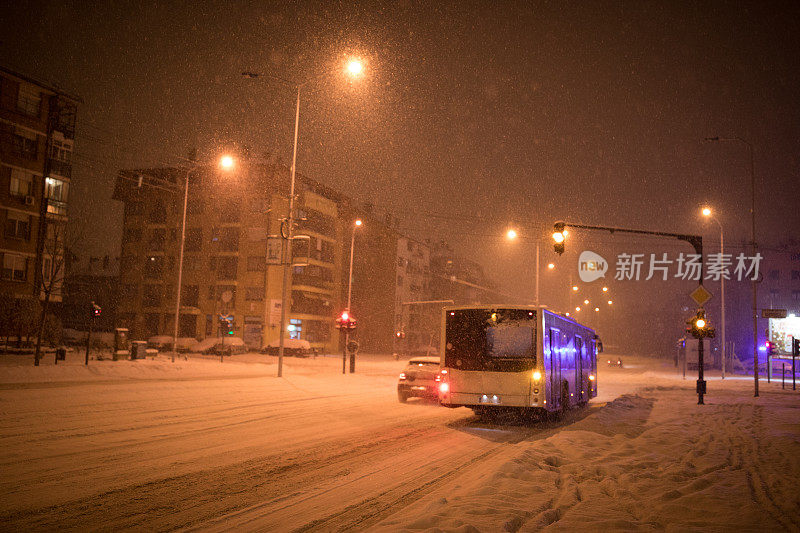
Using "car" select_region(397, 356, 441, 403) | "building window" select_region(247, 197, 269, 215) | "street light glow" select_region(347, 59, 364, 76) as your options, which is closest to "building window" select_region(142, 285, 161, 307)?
"building window" select_region(247, 197, 269, 215)

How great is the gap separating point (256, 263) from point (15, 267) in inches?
883

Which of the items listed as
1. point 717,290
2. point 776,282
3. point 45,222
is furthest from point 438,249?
point 45,222

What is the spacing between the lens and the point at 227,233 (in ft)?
208

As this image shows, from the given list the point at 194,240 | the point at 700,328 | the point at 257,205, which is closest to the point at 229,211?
the point at 257,205

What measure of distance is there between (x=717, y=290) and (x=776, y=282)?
36.1 feet

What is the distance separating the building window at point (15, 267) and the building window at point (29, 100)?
1094cm

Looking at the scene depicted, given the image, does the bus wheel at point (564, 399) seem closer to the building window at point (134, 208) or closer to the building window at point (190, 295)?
the building window at point (190, 295)

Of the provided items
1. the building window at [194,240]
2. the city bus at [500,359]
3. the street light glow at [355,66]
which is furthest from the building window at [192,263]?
the city bus at [500,359]

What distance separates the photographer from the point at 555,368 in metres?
15.2

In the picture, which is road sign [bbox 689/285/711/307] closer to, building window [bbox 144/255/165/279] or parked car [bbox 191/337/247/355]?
parked car [bbox 191/337/247/355]

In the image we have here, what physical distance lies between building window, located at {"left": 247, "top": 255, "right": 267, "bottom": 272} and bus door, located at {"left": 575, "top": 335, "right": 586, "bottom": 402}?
4595 cm

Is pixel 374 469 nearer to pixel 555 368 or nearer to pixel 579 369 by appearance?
pixel 555 368

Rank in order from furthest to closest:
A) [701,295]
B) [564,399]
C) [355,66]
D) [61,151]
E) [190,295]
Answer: [190,295]
[61,151]
[355,66]
[701,295]
[564,399]

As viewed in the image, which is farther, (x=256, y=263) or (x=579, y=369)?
(x=256, y=263)
